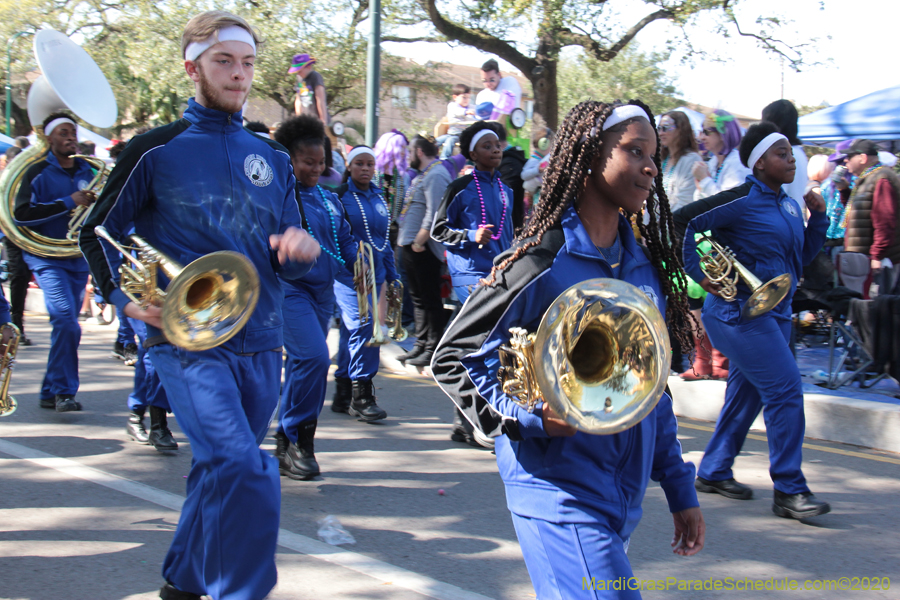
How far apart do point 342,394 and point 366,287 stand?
103cm

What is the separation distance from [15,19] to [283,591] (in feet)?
118

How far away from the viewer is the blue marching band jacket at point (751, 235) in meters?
4.77

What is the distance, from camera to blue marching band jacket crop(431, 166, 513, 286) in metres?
6.57

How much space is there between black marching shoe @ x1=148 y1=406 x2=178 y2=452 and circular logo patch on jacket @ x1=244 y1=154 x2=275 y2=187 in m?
3.07

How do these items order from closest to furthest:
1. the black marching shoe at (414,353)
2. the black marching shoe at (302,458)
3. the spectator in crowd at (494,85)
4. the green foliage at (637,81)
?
1. the black marching shoe at (302,458)
2. the black marching shoe at (414,353)
3. the spectator in crowd at (494,85)
4. the green foliage at (637,81)

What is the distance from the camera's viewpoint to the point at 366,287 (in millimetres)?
6598

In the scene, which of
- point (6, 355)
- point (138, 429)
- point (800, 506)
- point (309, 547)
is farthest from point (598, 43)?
point (309, 547)

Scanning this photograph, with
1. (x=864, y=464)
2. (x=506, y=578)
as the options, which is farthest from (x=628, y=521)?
(x=864, y=464)

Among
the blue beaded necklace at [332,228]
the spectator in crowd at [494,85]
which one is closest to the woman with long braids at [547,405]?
the blue beaded necklace at [332,228]

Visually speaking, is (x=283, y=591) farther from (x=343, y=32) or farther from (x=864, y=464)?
(x=343, y=32)

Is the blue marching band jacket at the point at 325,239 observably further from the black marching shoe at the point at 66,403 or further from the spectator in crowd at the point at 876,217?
the spectator in crowd at the point at 876,217

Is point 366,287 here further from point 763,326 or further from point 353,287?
point 763,326

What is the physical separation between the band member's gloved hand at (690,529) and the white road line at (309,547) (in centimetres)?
131

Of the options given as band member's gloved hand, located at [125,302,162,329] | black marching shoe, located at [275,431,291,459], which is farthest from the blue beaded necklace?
band member's gloved hand, located at [125,302,162,329]
